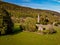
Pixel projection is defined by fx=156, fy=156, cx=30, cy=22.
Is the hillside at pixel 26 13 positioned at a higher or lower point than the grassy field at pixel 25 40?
higher

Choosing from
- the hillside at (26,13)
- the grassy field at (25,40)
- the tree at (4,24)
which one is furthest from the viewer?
the hillside at (26,13)

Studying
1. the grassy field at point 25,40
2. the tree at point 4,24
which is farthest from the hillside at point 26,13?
the grassy field at point 25,40

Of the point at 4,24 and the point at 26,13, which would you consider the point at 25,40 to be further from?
the point at 26,13

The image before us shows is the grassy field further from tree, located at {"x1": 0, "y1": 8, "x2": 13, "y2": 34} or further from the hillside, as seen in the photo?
the hillside

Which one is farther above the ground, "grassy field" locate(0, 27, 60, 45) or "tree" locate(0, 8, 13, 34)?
"tree" locate(0, 8, 13, 34)

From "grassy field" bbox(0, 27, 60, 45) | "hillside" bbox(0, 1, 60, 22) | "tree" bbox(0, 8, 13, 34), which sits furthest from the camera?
"hillside" bbox(0, 1, 60, 22)

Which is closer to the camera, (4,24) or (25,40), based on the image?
(25,40)

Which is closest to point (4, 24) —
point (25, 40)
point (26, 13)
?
point (25, 40)

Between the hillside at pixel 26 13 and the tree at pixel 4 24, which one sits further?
the hillside at pixel 26 13

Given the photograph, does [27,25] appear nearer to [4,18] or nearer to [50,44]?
[4,18]

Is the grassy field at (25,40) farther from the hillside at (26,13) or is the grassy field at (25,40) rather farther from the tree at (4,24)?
the hillside at (26,13)

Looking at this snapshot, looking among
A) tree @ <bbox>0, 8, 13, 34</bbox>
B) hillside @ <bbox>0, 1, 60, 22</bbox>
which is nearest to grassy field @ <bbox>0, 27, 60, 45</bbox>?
tree @ <bbox>0, 8, 13, 34</bbox>

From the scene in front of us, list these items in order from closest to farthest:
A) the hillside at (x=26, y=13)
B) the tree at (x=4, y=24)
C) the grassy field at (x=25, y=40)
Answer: the grassy field at (x=25, y=40)
the tree at (x=4, y=24)
the hillside at (x=26, y=13)
